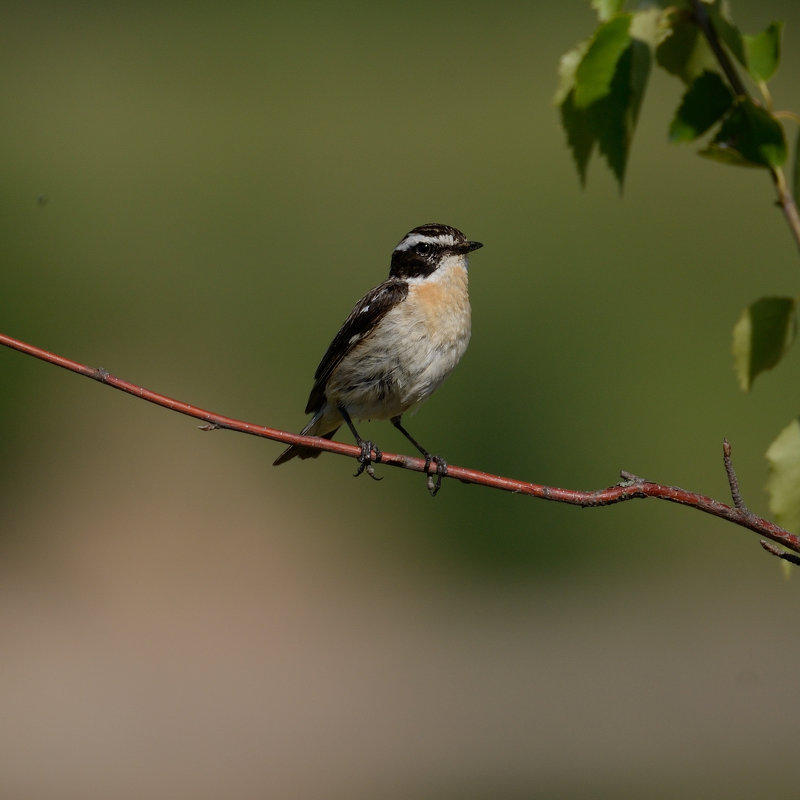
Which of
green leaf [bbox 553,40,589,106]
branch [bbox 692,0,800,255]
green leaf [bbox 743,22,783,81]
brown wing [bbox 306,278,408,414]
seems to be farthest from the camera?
brown wing [bbox 306,278,408,414]

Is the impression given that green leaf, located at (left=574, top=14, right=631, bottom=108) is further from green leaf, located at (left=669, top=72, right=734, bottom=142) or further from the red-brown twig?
the red-brown twig

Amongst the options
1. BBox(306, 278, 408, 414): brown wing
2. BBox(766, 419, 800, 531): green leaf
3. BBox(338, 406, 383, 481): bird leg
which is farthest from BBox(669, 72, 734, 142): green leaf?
BBox(306, 278, 408, 414): brown wing

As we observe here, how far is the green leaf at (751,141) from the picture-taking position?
80.7 inches

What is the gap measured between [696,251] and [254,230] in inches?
238

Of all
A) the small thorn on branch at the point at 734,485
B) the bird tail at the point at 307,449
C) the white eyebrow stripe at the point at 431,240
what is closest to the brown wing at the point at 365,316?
the white eyebrow stripe at the point at 431,240

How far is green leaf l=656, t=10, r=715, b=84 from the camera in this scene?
7.67ft

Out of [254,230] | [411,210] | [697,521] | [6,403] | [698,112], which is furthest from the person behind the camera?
[254,230]

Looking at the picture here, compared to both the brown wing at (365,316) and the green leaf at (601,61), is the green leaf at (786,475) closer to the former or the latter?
the green leaf at (601,61)

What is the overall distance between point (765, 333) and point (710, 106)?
412 mm

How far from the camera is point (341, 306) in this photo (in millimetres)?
14383

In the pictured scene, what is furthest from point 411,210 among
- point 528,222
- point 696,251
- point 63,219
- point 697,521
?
point 697,521

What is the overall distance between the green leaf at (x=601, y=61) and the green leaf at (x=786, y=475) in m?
0.70

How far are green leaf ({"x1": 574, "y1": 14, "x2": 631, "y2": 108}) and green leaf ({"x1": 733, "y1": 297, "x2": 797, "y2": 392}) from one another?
49 cm

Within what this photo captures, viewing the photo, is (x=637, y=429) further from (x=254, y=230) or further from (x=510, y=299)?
(x=254, y=230)
